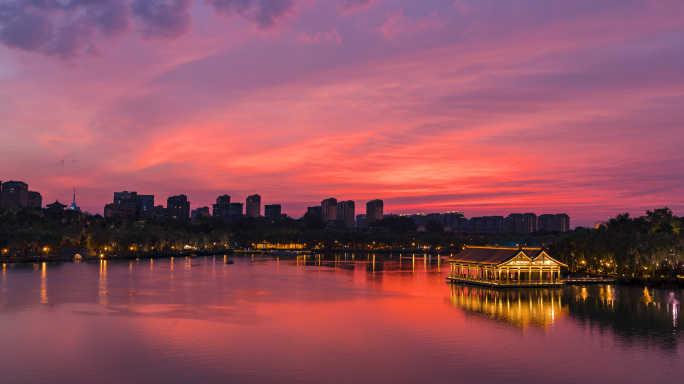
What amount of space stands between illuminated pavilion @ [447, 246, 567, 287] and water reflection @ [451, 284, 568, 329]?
1.86 m

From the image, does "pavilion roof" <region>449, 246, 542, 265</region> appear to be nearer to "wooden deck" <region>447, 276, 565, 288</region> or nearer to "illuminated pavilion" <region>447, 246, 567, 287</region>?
"illuminated pavilion" <region>447, 246, 567, 287</region>

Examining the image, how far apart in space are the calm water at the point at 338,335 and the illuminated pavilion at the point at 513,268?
3.32m

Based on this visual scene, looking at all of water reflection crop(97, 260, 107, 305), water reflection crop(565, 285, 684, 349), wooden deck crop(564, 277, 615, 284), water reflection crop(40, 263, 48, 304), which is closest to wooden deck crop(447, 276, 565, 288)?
water reflection crop(565, 285, 684, 349)

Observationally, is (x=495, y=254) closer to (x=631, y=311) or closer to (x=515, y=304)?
(x=515, y=304)

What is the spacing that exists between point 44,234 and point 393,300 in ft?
380

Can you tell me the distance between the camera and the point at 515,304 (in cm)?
6272

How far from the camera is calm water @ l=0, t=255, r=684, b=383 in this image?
33.3 m

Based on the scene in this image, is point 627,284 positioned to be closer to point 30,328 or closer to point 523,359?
point 523,359

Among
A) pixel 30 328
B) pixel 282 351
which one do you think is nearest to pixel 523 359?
pixel 282 351

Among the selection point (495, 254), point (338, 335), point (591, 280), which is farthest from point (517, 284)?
point (338, 335)

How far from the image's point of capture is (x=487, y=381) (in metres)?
31.7

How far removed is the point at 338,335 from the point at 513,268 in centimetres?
4145

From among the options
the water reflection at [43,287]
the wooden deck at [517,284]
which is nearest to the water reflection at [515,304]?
the wooden deck at [517,284]

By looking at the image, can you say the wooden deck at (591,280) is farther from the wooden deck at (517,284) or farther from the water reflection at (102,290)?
the water reflection at (102,290)
